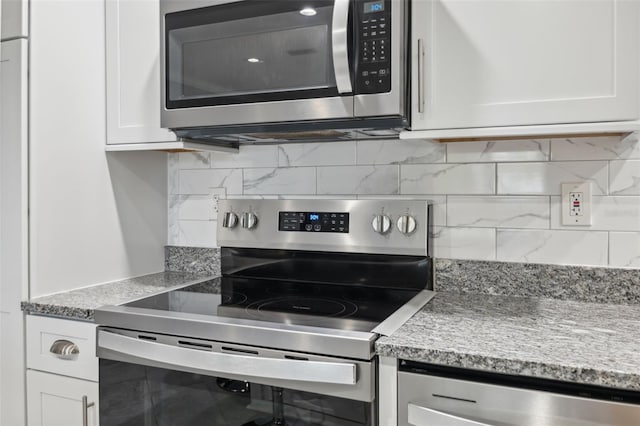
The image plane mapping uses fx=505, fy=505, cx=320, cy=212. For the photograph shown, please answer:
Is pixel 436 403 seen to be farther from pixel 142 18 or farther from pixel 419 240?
pixel 142 18

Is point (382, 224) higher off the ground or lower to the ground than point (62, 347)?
higher

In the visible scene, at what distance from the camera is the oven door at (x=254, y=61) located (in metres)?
1.34

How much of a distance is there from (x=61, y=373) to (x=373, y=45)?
1.29m

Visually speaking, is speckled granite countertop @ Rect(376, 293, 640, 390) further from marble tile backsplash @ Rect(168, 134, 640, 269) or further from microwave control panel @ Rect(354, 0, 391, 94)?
→ microwave control panel @ Rect(354, 0, 391, 94)

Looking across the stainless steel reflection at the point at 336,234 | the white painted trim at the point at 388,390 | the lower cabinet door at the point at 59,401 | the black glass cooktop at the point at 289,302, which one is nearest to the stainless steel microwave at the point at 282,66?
the stainless steel reflection at the point at 336,234

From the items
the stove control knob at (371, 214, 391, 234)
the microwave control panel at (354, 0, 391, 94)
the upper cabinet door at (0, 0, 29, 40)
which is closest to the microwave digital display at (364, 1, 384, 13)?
the microwave control panel at (354, 0, 391, 94)

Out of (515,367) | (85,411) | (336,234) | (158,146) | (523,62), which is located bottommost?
(85,411)

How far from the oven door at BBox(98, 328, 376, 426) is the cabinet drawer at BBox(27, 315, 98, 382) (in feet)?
0.21

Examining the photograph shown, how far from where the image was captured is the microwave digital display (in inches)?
50.8

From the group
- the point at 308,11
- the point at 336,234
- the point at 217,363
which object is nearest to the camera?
the point at 217,363

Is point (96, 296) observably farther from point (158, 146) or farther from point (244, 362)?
point (244, 362)

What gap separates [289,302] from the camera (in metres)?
1.51

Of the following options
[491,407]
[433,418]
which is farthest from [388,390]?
[491,407]

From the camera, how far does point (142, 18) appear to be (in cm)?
169
